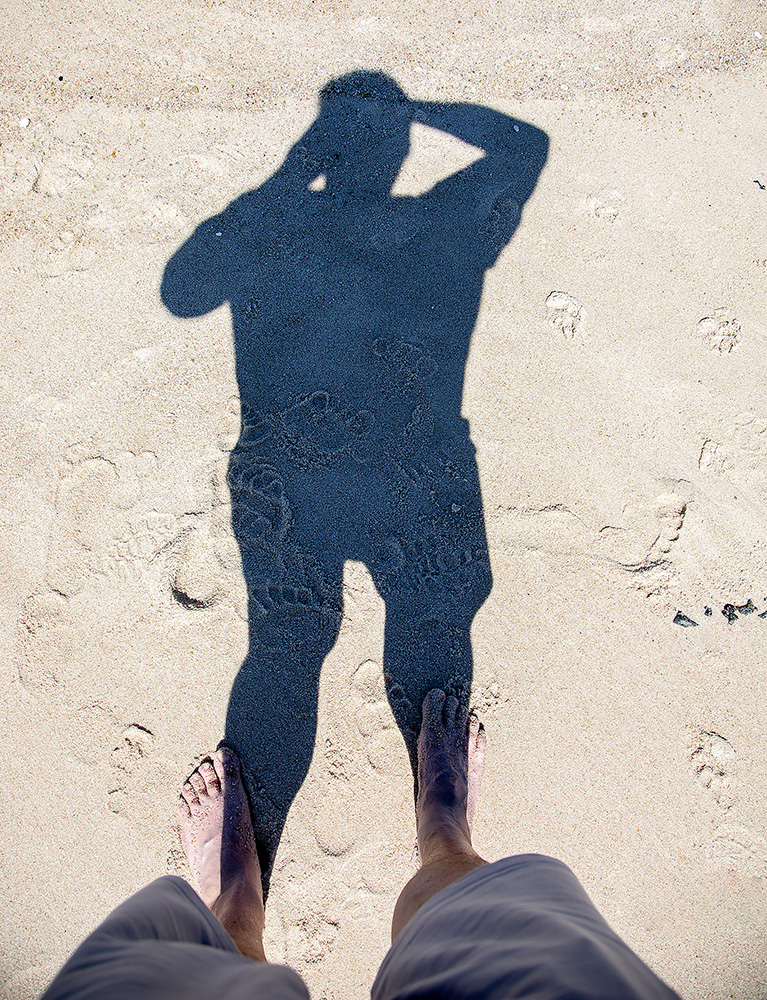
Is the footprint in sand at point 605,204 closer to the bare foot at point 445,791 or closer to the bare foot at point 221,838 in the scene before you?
the bare foot at point 445,791

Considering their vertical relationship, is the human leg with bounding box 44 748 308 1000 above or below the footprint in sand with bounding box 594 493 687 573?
below

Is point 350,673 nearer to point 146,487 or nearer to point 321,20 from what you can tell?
point 146,487

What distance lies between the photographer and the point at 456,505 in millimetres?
2027

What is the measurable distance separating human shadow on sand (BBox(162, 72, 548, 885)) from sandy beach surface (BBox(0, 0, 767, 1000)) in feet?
0.24

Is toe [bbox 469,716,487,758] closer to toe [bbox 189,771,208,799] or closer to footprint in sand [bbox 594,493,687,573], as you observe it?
footprint in sand [bbox 594,493,687,573]

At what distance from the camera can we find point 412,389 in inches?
83.0

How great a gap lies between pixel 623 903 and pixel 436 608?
1.16m

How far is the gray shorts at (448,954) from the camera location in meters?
0.79

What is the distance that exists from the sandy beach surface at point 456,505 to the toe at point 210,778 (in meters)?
0.07

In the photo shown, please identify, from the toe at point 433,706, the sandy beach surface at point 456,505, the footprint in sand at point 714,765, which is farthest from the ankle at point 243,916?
the footprint in sand at point 714,765

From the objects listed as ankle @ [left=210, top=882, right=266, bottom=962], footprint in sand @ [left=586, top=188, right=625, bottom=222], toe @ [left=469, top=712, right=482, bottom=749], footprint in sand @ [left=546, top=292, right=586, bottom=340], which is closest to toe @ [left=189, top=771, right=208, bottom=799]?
ankle @ [left=210, top=882, right=266, bottom=962]

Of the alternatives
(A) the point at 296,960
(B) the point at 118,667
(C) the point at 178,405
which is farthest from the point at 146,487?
(A) the point at 296,960

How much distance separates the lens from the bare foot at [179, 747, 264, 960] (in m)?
1.71

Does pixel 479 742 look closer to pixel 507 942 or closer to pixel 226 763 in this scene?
pixel 226 763
